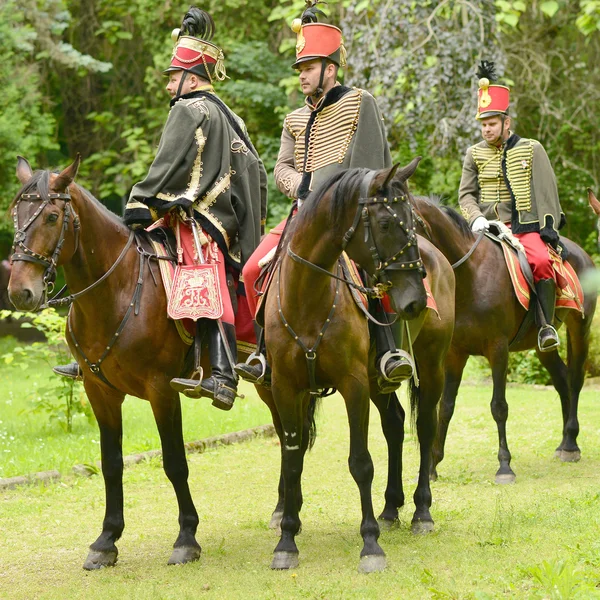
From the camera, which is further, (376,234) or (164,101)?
(164,101)

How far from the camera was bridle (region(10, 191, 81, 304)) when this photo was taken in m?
5.48

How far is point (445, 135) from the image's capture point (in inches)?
591

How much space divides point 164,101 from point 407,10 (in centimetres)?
654

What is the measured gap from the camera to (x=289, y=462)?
19.7 ft

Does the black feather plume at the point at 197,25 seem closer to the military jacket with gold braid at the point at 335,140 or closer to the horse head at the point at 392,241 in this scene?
the military jacket with gold braid at the point at 335,140

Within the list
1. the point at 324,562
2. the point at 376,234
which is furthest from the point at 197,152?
the point at 324,562

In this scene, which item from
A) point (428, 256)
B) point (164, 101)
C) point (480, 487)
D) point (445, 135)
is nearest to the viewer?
point (428, 256)

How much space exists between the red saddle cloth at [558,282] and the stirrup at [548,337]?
0.25 m

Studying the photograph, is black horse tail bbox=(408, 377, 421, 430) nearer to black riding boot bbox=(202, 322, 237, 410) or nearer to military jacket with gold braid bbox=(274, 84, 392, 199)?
black riding boot bbox=(202, 322, 237, 410)

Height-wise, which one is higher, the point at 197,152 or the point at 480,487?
the point at 197,152

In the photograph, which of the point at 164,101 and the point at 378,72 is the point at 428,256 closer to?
the point at 378,72

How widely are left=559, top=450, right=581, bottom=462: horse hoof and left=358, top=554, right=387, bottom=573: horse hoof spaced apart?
3964mm

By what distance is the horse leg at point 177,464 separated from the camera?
241 inches

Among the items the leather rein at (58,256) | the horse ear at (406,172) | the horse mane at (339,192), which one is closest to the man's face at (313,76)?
the horse mane at (339,192)
